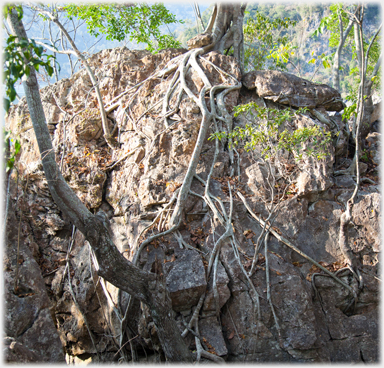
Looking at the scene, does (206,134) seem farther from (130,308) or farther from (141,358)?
(141,358)

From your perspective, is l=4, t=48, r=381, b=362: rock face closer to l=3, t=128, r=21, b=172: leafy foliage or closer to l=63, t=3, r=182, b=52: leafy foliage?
l=3, t=128, r=21, b=172: leafy foliage

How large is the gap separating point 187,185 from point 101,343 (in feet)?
9.03

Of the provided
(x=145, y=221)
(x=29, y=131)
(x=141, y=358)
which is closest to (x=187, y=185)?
(x=145, y=221)

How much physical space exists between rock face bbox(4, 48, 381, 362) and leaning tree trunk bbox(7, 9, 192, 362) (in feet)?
1.95

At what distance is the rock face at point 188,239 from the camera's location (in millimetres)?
4168

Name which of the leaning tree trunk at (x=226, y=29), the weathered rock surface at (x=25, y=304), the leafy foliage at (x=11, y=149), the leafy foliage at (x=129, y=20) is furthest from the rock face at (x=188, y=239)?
the leafy foliage at (x=129, y=20)

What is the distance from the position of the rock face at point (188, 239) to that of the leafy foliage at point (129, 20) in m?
2.24

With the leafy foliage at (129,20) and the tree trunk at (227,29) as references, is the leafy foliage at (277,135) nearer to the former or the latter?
the tree trunk at (227,29)

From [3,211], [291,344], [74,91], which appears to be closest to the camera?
[3,211]

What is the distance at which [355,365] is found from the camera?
4273 millimetres

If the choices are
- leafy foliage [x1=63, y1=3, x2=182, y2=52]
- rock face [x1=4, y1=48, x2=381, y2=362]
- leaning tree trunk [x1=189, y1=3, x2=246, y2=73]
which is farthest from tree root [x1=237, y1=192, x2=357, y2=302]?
leafy foliage [x1=63, y1=3, x2=182, y2=52]

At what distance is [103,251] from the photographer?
3496 millimetres

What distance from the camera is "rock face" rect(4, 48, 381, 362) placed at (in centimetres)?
417

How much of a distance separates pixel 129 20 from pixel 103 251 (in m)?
7.74
